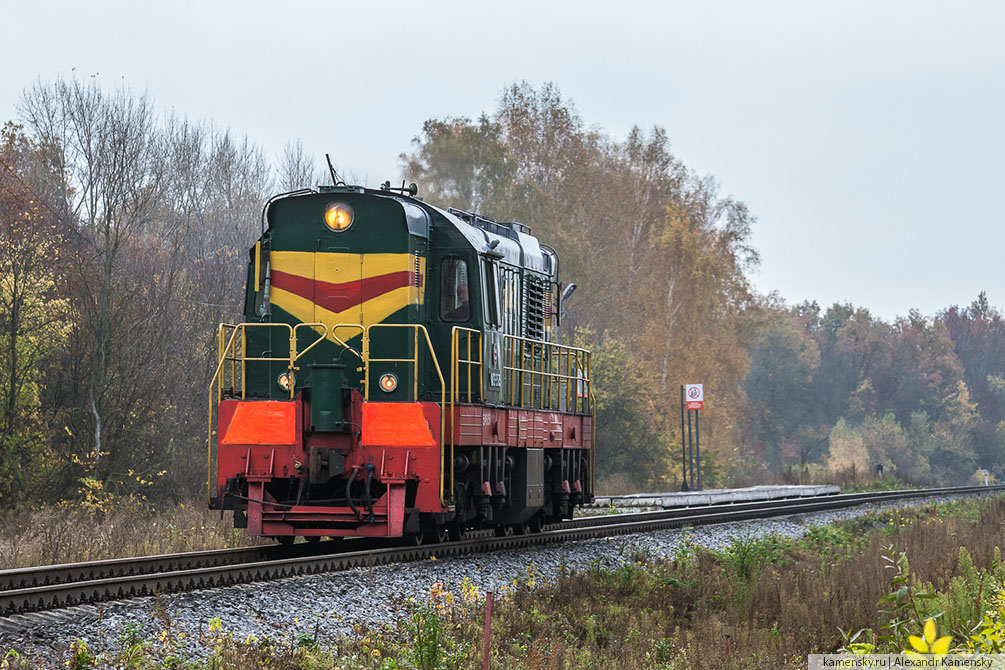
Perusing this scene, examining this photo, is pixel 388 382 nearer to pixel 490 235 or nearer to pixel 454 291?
pixel 454 291

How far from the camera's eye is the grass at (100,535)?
1170 centimetres

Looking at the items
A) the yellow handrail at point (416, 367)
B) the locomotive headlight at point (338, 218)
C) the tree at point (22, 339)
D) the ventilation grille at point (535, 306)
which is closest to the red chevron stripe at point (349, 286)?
the yellow handrail at point (416, 367)

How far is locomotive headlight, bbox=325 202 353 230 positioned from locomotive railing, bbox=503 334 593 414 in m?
2.22

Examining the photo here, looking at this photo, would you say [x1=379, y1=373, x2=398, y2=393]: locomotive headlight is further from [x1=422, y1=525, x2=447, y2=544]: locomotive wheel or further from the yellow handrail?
[x1=422, y1=525, x2=447, y2=544]: locomotive wheel

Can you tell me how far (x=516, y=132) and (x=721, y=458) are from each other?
15.3m

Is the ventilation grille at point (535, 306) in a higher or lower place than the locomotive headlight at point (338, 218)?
lower

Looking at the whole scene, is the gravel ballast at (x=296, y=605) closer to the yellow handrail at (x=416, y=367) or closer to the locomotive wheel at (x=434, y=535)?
the locomotive wheel at (x=434, y=535)

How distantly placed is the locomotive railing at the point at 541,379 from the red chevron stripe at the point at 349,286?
156cm

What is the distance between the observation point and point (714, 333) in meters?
50.7

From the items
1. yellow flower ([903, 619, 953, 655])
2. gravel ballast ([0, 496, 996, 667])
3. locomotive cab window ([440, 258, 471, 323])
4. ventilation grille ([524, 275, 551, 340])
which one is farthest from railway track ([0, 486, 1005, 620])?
yellow flower ([903, 619, 953, 655])

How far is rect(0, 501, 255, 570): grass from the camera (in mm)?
11695

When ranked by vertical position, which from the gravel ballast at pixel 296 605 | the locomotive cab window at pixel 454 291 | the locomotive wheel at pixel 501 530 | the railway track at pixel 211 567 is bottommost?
the gravel ballast at pixel 296 605

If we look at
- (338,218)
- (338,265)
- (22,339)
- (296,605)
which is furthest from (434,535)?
(22,339)

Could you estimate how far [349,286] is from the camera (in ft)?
42.4
